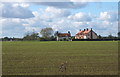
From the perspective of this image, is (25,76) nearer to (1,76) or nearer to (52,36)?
(1,76)

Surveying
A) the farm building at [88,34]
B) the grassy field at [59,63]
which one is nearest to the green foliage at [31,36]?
the farm building at [88,34]

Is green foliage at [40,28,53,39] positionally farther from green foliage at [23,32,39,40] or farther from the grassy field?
the grassy field

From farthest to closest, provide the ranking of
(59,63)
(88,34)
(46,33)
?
(88,34)
(46,33)
(59,63)

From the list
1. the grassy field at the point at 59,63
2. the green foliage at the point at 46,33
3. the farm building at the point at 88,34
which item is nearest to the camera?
the grassy field at the point at 59,63

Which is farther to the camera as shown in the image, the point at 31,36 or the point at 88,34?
the point at 88,34

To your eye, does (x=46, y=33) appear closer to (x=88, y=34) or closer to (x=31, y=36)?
(x=31, y=36)

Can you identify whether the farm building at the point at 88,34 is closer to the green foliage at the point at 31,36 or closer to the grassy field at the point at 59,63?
the green foliage at the point at 31,36

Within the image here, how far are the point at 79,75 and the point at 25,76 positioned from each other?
212 centimetres

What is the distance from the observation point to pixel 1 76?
9.82 metres

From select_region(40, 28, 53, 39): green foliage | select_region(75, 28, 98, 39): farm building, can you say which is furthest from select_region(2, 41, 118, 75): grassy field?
select_region(75, 28, 98, 39): farm building

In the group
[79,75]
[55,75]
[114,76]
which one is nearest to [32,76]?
[55,75]

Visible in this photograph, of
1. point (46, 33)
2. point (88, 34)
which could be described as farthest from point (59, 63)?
point (88, 34)

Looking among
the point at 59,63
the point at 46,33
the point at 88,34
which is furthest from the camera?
the point at 88,34

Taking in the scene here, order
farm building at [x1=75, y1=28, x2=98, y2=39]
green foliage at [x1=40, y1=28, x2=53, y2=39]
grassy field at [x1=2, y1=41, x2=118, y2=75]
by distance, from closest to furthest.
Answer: grassy field at [x1=2, y1=41, x2=118, y2=75] < green foliage at [x1=40, y1=28, x2=53, y2=39] < farm building at [x1=75, y1=28, x2=98, y2=39]
